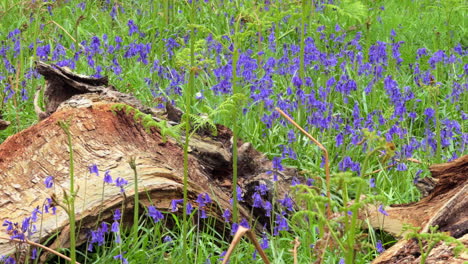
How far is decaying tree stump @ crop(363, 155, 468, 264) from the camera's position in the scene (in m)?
2.47

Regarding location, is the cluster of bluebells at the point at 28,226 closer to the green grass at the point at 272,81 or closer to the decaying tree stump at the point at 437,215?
the green grass at the point at 272,81

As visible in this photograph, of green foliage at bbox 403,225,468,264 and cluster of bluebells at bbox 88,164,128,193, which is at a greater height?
cluster of bluebells at bbox 88,164,128,193

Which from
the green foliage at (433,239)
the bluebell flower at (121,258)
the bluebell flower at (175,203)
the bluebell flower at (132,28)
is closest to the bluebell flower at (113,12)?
the bluebell flower at (132,28)

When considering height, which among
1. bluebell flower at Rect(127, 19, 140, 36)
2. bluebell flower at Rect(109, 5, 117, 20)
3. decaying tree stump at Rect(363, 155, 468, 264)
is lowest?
decaying tree stump at Rect(363, 155, 468, 264)

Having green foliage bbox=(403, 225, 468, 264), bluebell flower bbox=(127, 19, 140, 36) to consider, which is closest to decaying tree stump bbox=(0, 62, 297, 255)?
green foliage bbox=(403, 225, 468, 264)

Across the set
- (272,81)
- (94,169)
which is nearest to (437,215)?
(94,169)

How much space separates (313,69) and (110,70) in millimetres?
1556

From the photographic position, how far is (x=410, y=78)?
557 centimetres

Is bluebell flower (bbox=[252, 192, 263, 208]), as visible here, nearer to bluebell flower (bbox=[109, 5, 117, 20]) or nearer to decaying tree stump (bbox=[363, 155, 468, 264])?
decaying tree stump (bbox=[363, 155, 468, 264])

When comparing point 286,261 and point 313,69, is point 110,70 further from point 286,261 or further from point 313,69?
point 286,261

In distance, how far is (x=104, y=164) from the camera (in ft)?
10.7

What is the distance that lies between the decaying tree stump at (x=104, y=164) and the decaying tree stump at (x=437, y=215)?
556 millimetres

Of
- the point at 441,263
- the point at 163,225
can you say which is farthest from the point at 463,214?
the point at 163,225

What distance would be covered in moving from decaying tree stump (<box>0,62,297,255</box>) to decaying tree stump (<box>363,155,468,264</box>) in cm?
56
